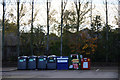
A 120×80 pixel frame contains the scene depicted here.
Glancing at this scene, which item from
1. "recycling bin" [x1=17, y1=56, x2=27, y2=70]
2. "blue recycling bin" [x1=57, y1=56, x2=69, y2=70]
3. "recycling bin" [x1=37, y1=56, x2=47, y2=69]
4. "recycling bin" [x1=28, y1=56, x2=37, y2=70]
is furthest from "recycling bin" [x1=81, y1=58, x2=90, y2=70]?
"recycling bin" [x1=17, y1=56, x2=27, y2=70]

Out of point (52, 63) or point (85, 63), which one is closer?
point (85, 63)

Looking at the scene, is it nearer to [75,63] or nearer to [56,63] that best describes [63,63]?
[56,63]

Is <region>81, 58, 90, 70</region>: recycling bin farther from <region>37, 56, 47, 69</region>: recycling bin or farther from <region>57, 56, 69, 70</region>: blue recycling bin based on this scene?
<region>37, 56, 47, 69</region>: recycling bin

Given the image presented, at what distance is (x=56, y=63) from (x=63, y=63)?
66 cm

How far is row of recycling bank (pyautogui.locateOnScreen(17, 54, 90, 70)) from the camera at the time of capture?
23.1 metres

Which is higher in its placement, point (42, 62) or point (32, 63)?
point (42, 62)

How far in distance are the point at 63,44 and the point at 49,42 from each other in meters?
2.24

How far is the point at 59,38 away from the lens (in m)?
39.2

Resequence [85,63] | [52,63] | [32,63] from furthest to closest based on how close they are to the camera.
Answer: 1. [32,63]
2. [52,63]
3. [85,63]

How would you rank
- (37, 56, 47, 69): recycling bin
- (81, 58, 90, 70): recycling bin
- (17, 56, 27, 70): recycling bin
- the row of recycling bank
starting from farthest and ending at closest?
(17, 56, 27, 70): recycling bin < (37, 56, 47, 69): recycling bin < the row of recycling bank < (81, 58, 90, 70): recycling bin

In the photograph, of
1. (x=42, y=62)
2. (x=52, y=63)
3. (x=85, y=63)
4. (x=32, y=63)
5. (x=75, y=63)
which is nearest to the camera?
(x=85, y=63)

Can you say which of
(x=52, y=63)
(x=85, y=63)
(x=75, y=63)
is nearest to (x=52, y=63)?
(x=52, y=63)

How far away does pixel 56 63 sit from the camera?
923 inches

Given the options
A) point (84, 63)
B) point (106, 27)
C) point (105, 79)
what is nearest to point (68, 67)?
point (84, 63)
